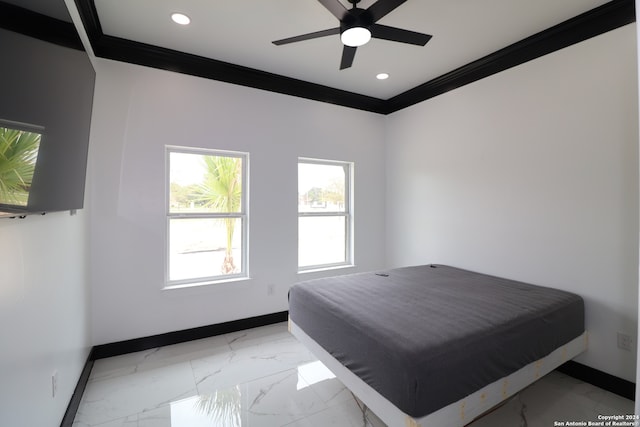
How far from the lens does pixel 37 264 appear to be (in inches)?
59.6

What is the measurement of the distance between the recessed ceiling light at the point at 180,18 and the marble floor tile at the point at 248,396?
2.86 meters

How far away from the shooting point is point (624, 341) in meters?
2.19

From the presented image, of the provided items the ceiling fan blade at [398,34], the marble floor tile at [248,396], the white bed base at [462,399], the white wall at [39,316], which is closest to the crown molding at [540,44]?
the ceiling fan blade at [398,34]

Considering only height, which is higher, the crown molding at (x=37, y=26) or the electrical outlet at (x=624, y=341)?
the crown molding at (x=37, y=26)

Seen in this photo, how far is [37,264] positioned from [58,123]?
0.72 metres

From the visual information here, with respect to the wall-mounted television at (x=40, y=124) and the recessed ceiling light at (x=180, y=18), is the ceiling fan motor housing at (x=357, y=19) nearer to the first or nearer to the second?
the recessed ceiling light at (x=180, y=18)

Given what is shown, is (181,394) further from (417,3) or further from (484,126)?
(484,126)

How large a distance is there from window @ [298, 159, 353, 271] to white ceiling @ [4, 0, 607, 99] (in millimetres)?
1243

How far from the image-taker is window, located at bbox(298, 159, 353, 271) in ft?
12.6

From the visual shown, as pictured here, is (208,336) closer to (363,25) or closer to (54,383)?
(54,383)

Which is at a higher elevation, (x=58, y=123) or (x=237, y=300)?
(x=58, y=123)

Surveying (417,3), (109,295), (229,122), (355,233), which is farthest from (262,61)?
(109,295)

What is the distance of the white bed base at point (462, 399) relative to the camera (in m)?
1.46

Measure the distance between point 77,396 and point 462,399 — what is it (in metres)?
2.48
